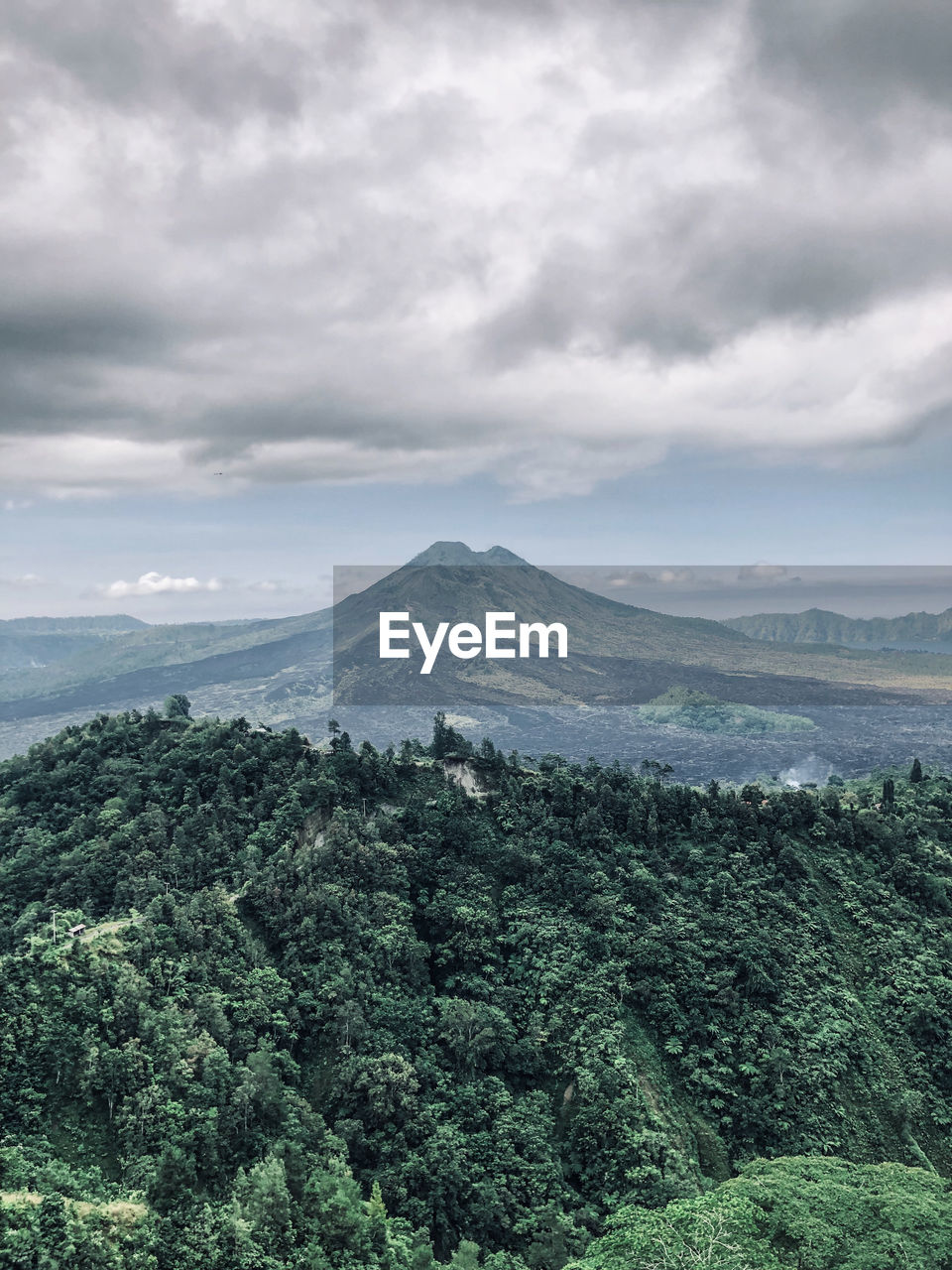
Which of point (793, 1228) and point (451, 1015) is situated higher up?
point (451, 1015)

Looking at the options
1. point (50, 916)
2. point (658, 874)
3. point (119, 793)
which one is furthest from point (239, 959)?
point (658, 874)

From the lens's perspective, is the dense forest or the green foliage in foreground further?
the dense forest

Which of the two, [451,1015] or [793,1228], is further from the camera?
[451,1015]

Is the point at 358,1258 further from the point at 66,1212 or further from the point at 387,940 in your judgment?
the point at 387,940
